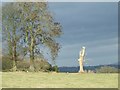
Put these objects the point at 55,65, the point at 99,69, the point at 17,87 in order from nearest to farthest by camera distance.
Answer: the point at 17,87, the point at 99,69, the point at 55,65

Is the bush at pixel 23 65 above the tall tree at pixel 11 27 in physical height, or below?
below

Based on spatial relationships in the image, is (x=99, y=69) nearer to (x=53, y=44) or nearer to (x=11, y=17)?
(x=53, y=44)

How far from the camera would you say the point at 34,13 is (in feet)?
138

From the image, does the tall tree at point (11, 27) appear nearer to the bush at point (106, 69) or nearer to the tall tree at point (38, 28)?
the tall tree at point (38, 28)

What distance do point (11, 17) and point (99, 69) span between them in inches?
575

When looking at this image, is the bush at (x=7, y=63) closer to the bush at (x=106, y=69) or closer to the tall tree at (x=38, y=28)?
the tall tree at (x=38, y=28)

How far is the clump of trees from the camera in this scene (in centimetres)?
4191

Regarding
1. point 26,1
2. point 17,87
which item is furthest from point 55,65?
point 17,87

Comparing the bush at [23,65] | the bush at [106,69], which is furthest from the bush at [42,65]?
the bush at [106,69]

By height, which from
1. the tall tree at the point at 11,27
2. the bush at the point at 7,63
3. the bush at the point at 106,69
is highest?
the tall tree at the point at 11,27

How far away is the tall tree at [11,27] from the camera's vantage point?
41719mm

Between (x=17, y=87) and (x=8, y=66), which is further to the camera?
(x=8, y=66)

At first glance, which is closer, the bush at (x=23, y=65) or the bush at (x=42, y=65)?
the bush at (x=42, y=65)

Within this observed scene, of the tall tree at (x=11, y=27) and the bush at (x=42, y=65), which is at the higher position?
the tall tree at (x=11, y=27)
